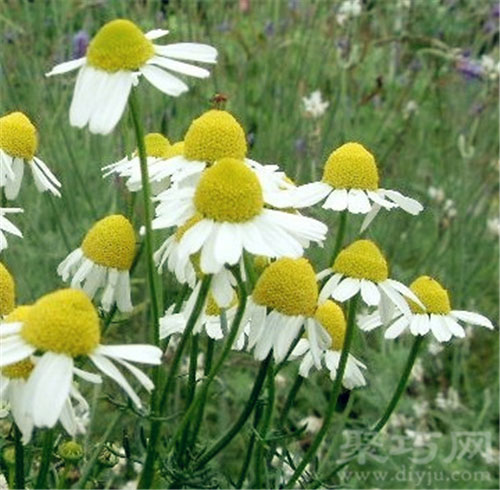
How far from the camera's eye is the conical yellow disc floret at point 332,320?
103 cm

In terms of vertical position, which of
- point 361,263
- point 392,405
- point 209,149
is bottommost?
point 392,405

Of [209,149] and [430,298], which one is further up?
[209,149]

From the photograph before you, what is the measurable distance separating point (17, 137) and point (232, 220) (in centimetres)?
35

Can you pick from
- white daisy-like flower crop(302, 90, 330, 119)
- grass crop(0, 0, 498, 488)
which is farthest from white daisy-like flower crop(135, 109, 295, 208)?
white daisy-like flower crop(302, 90, 330, 119)

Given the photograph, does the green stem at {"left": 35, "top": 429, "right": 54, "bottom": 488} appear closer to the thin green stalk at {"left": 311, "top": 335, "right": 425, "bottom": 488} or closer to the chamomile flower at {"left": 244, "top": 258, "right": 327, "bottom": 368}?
the chamomile flower at {"left": 244, "top": 258, "right": 327, "bottom": 368}

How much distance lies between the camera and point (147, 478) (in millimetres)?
848

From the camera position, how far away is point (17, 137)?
111 cm

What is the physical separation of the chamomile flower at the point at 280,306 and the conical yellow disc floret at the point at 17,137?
0.31 metres

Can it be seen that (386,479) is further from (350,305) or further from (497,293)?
(350,305)

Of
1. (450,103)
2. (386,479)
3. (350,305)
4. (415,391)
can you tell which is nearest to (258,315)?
(350,305)

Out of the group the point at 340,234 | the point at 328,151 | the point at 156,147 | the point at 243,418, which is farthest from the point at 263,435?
the point at 328,151

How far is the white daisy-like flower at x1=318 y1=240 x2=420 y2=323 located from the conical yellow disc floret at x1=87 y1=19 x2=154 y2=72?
250 mm

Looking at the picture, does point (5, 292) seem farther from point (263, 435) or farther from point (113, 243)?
point (263, 435)

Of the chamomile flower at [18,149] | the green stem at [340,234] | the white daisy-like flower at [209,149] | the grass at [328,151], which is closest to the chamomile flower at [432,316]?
the green stem at [340,234]
